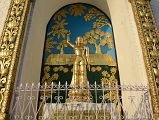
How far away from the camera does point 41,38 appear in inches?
226

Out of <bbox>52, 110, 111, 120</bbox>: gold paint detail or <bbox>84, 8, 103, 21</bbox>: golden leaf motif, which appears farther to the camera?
<bbox>84, 8, 103, 21</bbox>: golden leaf motif

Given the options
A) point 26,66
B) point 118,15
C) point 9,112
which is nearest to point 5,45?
point 26,66

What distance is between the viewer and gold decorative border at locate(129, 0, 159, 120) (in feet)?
12.1

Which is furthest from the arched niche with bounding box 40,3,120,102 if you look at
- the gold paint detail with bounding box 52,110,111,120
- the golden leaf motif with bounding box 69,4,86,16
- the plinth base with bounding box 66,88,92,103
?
the gold paint detail with bounding box 52,110,111,120

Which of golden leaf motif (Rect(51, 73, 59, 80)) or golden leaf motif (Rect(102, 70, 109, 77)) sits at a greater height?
golden leaf motif (Rect(102, 70, 109, 77))

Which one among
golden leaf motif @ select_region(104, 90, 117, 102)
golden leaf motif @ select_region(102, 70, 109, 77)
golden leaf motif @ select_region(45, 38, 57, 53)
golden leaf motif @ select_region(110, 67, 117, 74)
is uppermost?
golden leaf motif @ select_region(45, 38, 57, 53)

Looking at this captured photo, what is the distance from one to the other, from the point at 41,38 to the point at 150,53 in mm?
2602

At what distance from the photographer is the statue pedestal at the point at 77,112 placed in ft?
11.9

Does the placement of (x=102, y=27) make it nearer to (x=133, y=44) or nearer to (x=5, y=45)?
(x=133, y=44)

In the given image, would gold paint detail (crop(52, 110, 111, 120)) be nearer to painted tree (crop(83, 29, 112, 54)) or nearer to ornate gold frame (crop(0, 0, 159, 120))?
ornate gold frame (crop(0, 0, 159, 120))

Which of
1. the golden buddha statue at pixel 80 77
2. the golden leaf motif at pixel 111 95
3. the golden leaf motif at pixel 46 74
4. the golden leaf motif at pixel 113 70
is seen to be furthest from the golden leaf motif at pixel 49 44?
the golden leaf motif at pixel 111 95

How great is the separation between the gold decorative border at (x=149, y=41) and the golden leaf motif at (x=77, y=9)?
184cm

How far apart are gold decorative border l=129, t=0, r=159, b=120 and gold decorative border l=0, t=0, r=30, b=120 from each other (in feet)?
6.61

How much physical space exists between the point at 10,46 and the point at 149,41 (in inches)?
89.8
